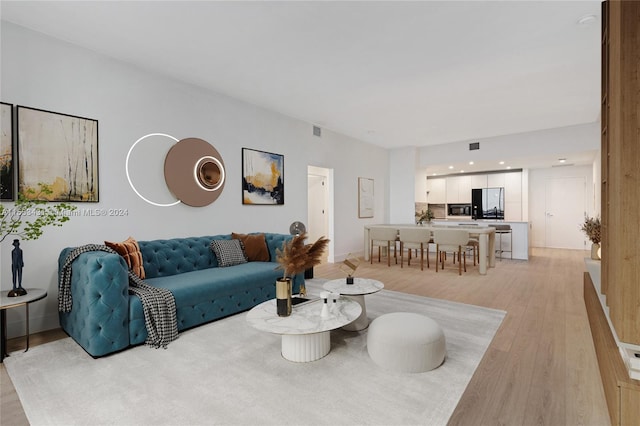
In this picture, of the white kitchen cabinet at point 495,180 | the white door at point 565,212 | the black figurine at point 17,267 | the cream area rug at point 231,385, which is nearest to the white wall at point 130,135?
the black figurine at point 17,267

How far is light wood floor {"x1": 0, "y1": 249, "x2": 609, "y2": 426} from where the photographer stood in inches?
69.6

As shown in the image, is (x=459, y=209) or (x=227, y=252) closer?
(x=227, y=252)

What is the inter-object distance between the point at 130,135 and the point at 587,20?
4687 millimetres

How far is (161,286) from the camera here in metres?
2.94

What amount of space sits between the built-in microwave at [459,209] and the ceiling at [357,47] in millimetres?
4510

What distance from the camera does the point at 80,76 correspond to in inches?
A: 125

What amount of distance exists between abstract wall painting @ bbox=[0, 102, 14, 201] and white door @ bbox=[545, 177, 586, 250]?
11.2 meters

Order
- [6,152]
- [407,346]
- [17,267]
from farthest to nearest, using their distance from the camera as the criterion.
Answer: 1. [6,152]
2. [17,267]
3. [407,346]

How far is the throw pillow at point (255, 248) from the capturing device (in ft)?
14.0

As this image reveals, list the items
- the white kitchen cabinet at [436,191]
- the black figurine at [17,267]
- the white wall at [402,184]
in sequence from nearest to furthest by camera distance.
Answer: the black figurine at [17,267] < the white wall at [402,184] < the white kitchen cabinet at [436,191]

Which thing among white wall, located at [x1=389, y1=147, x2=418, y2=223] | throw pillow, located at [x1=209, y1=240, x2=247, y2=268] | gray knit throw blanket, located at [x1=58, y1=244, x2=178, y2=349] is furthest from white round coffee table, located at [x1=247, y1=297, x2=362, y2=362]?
white wall, located at [x1=389, y1=147, x2=418, y2=223]

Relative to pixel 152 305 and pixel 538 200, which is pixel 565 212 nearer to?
pixel 538 200

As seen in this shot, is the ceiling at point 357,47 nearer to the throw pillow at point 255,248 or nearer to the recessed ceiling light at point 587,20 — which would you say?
the recessed ceiling light at point 587,20

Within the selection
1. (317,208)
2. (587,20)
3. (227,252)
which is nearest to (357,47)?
(587,20)
